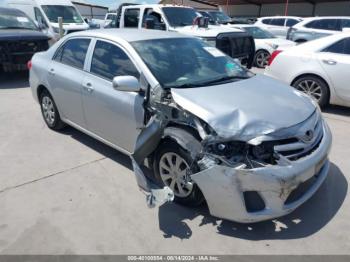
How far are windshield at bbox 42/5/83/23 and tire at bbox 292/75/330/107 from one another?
10.2m

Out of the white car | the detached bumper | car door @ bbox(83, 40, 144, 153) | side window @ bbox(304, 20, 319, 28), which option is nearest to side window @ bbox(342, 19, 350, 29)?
side window @ bbox(304, 20, 319, 28)

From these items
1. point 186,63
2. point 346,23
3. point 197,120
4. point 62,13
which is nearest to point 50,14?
point 62,13

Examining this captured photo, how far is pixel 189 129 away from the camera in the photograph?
3.09 metres

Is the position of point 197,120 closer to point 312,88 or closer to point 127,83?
point 127,83

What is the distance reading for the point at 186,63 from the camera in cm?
386

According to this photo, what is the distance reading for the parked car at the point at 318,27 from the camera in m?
12.5

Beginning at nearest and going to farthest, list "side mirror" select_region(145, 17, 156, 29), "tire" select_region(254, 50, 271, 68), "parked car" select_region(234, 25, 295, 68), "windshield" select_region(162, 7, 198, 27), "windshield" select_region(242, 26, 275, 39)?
"side mirror" select_region(145, 17, 156, 29) → "windshield" select_region(162, 7, 198, 27) → "parked car" select_region(234, 25, 295, 68) → "tire" select_region(254, 50, 271, 68) → "windshield" select_region(242, 26, 275, 39)

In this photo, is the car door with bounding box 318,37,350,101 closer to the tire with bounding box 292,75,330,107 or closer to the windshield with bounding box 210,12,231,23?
the tire with bounding box 292,75,330,107

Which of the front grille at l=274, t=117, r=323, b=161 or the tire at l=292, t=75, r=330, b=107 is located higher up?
the front grille at l=274, t=117, r=323, b=161

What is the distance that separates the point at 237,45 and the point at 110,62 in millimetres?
5696

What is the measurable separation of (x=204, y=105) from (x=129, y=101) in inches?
37.7

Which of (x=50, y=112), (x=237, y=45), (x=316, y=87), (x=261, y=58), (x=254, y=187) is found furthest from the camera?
(x=261, y=58)

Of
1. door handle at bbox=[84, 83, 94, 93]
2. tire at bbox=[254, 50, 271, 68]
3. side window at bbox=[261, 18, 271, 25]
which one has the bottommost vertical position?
tire at bbox=[254, 50, 271, 68]

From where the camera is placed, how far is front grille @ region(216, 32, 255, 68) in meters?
8.54
